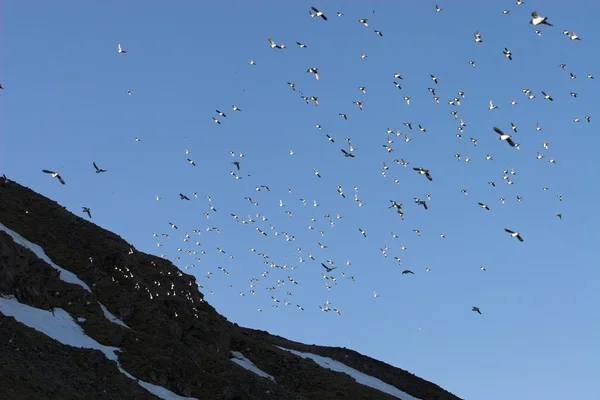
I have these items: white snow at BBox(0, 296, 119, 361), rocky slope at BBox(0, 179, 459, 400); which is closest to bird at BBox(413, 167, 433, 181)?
rocky slope at BBox(0, 179, 459, 400)

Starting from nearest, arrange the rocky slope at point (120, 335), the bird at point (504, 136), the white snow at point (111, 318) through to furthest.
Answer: the bird at point (504, 136) < the rocky slope at point (120, 335) < the white snow at point (111, 318)

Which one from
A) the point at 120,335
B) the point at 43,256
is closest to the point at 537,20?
the point at 120,335

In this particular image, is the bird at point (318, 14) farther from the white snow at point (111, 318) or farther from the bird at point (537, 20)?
the white snow at point (111, 318)

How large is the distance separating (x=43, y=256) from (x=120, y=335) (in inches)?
627

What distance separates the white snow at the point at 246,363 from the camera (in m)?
80.8

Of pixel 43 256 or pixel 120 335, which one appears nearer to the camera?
pixel 120 335

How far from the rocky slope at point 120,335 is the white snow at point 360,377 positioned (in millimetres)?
2776

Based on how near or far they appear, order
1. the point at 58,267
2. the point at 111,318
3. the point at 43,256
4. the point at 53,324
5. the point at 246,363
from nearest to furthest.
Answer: the point at 53,324 < the point at 111,318 < the point at 58,267 < the point at 43,256 < the point at 246,363

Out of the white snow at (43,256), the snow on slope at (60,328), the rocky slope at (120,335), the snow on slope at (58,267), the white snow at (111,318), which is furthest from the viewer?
the white snow at (43,256)

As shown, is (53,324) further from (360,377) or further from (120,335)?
(360,377)

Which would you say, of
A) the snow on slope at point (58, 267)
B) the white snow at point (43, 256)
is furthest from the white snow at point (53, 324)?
the white snow at point (43, 256)

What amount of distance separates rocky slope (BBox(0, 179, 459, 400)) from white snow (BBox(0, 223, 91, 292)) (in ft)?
3.50

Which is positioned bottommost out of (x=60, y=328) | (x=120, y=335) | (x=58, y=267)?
(x=60, y=328)

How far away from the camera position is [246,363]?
82875 millimetres
